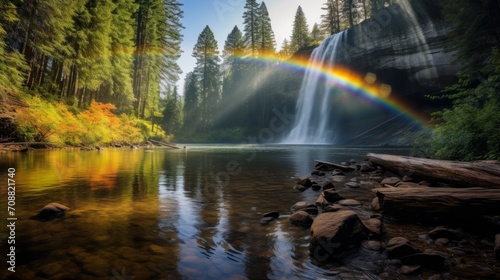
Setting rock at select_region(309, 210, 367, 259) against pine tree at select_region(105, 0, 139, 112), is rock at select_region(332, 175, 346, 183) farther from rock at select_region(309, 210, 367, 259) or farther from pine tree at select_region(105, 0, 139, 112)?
pine tree at select_region(105, 0, 139, 112)

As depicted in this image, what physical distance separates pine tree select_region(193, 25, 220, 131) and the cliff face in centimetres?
2676

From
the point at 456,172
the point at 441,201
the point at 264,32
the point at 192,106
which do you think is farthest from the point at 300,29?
the point at 441,201

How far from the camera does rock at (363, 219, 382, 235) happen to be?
3.12 meters

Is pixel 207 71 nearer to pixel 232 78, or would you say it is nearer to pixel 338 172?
pixel 232 78

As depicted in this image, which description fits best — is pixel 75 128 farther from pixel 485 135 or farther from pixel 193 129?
pixel 193 129

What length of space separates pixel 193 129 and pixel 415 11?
146 feet

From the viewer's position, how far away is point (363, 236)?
3004 mm

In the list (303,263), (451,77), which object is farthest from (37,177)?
(451,77)

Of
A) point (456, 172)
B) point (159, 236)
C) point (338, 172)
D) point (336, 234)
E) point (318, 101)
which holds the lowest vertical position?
point (159, 236)

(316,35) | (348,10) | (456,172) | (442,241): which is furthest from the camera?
(316,35)

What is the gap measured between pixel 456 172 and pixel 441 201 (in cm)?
139

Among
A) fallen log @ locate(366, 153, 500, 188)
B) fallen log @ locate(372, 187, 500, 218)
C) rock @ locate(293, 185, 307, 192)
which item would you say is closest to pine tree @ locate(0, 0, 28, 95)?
rock @ locate(293, 185, 307, 192)

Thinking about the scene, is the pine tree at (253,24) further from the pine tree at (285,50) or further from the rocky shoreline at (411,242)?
the rocky shoreline at (411,242)

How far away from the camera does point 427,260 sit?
2352mm
